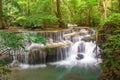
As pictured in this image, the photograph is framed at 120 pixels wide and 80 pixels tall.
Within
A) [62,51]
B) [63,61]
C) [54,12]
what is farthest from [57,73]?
[54,12]

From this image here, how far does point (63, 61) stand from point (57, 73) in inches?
95.8

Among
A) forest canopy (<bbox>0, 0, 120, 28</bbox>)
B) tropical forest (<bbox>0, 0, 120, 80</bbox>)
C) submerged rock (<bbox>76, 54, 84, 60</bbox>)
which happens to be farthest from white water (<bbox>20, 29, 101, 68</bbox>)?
forest canopy (<bbox>0, 0, 120, 28</bbox>)

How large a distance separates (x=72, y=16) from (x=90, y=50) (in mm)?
8080

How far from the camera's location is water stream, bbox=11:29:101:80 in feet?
33.6

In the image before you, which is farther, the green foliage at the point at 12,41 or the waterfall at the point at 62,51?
the waterfall at the point at 62,51

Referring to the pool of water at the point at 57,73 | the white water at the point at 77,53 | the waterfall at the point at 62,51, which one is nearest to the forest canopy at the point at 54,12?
the waterfall at the point at 62,51

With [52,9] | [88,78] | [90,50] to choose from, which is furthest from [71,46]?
[52,9]

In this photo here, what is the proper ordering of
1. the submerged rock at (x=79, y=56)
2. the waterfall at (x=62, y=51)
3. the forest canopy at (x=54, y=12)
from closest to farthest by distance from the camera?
the waterfall at (x=62, y=51)
the submerged rock at (x=79, y=56)
the forest canopy at (x=54, y=12)

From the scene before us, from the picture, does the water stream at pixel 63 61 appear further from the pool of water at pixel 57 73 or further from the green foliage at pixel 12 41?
the green foliage at pixel 12 41

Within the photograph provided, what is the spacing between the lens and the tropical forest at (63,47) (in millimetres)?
7750

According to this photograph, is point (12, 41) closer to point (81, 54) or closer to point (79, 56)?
point (79, 56)

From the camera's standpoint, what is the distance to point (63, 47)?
43.2 ft

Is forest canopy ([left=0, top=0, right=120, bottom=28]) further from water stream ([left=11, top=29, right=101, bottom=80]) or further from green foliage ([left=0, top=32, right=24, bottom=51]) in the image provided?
green foliage ([left=0, top=32, right=24, bottom=51])

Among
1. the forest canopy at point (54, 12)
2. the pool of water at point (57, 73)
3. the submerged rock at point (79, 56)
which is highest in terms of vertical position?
the forest canopy at point (54, 12)
